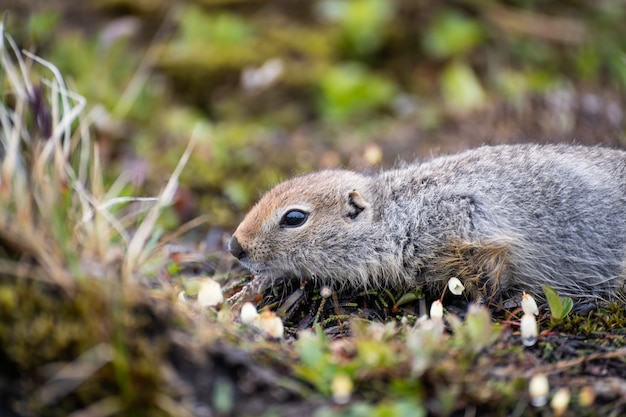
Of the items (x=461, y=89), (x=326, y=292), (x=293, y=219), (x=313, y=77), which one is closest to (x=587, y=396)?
(x=326, y=292)

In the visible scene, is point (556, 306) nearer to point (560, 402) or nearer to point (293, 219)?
point (560, 402)

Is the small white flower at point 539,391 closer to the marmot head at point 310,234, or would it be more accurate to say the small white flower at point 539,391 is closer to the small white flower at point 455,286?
the small white flower at point 455,286

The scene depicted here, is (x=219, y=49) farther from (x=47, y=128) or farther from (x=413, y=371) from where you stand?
(x=413, y=371)

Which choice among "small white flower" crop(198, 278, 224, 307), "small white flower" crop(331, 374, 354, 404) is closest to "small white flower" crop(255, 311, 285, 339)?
"small white flower" crop(198, 278, 224, 307)

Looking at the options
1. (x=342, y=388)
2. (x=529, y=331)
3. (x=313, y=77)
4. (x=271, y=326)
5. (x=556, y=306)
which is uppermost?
(x=342, y=388)

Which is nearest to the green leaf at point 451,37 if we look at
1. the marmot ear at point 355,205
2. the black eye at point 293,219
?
the marmot ear at point 355,205

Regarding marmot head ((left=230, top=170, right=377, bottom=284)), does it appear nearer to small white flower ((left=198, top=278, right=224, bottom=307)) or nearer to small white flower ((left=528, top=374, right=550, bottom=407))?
small white flower ((left=198, top=278, right=224, bottom=307))

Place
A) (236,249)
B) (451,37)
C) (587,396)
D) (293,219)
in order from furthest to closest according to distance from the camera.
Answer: (451,37) → (293,219) → (236,249) → (587,396)
